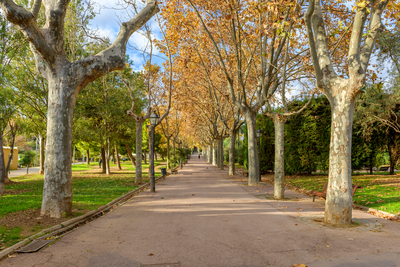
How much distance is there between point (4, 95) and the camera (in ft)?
45.1

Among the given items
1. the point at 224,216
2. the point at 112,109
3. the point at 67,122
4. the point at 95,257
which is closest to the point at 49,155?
the point at 67,122

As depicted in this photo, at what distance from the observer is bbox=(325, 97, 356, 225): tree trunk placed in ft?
22.4

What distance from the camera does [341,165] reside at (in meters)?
6.86

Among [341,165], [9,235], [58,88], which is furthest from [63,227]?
[341,165]

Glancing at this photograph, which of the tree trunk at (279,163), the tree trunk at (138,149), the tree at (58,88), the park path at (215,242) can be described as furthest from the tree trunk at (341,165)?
the tree trunk at (138,149)

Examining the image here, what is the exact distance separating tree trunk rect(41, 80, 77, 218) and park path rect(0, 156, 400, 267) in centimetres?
109

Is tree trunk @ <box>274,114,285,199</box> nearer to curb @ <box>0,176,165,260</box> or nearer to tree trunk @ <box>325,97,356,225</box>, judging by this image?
tree trunk @ <box>325,97,356,225</box>

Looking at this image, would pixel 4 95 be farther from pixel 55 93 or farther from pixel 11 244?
pixel 11 244

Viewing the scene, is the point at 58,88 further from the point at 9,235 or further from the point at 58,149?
the point at 9,235

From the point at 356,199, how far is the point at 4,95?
16.4m

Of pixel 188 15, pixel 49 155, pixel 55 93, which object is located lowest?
pixel 49 155

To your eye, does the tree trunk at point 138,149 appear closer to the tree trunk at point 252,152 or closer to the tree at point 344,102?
the tree trunk at point 252,152

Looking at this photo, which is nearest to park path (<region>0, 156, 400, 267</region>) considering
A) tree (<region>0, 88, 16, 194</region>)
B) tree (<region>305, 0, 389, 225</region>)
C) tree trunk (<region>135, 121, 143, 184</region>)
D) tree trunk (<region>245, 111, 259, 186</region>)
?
tree (<region>305, 0, 389, 225</region>)

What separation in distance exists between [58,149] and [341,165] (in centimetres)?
717
